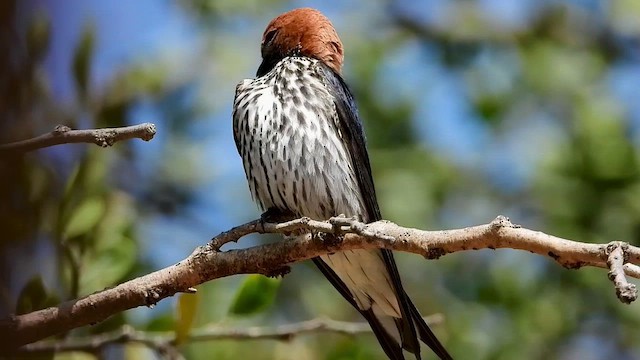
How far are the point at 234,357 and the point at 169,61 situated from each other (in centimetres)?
257

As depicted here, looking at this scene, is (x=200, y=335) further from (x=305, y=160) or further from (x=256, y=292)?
(x=305, y=160)

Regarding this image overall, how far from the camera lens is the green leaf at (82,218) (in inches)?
99.6

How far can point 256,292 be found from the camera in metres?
2.66

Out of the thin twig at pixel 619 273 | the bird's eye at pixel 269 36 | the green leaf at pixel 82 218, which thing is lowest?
the thin twig at pixel 619 273

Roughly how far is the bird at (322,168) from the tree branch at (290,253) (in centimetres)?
69

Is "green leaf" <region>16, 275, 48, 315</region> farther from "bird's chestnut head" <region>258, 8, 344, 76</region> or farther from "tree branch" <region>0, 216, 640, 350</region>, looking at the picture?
"bird's chestnut head" <region>258, 8, 344, 76</region>

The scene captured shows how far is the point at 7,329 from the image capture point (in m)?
0.70

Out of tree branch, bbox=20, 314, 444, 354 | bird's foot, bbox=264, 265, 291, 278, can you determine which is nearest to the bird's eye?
tree branch, bbox=20, 314, 444, 354

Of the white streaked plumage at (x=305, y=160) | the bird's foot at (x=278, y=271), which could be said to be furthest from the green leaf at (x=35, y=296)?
the white streaked plumage at (x=305, y=160)

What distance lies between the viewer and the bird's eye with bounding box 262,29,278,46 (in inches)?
145

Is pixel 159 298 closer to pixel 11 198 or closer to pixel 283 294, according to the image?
pixel 11 198

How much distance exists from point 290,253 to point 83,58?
86 cm

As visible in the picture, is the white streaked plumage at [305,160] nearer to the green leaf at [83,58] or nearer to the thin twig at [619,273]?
the green leaf at [83,58]

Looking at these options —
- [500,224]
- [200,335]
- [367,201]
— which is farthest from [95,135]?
[367,201]
